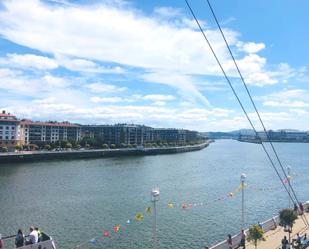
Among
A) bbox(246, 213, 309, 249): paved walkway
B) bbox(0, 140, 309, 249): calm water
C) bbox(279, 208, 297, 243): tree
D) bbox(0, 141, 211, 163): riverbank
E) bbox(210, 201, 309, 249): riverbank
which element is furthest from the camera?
bbox(0, 141, 211, 163): riverbank

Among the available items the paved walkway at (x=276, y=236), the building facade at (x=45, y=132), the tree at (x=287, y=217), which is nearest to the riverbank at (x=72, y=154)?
the building facade at (x=45, y=132)

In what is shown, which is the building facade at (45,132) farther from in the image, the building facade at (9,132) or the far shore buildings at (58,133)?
the building facade at (9,132)

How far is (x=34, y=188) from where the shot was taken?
122ft

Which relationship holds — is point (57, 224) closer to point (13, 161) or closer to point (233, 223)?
point (233, 223)

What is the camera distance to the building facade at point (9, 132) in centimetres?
8125

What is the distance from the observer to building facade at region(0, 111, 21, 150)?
267ft

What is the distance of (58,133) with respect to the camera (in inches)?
4124

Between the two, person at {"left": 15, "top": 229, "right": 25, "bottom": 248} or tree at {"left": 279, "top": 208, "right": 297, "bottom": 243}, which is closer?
person at {"left": 15, "top": 229, "right": 25, "bottom": 248}

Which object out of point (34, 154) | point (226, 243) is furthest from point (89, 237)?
point (34, 154)

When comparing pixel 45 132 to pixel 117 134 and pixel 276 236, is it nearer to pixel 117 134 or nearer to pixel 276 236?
pixel 117 134

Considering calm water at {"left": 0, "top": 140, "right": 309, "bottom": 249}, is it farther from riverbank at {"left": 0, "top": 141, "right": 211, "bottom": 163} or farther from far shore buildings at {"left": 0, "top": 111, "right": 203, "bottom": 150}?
far shore buildings at {"left": 0, "top": 111, "right": 203, "bottom": 150}

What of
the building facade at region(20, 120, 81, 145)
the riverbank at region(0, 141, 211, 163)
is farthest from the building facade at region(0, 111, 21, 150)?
the riverbank at region(0, 141, 211, 163)

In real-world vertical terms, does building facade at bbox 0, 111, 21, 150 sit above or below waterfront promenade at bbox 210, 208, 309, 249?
above

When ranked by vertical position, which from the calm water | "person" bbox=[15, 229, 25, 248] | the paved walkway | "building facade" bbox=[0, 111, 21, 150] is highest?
"building facade" bbox=[0, 111, 21, 150]
